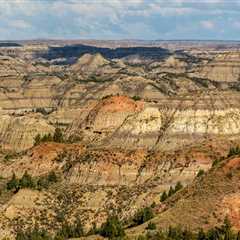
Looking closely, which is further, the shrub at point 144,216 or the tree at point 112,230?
the shrub at point 144,216

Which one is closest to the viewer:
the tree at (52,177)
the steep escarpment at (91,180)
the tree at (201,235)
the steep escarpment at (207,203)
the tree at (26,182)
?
the tree at (201,235)

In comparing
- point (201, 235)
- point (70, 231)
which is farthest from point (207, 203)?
point (70, 231)

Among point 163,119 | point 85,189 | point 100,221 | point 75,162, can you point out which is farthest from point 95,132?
point 100,221

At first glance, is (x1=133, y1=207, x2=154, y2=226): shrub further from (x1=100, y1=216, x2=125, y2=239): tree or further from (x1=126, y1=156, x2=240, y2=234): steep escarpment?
(x1=100, y1=216, x2=125, y2=239): tree

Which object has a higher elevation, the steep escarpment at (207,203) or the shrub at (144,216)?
the steep escarpment at (207,203)

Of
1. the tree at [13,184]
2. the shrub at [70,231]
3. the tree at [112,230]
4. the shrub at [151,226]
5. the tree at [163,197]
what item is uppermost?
the shrub at [151,226]

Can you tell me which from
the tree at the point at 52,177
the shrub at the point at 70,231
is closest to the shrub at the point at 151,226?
the shrub at the point at 70,231

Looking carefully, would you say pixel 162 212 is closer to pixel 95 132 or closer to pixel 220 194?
pixel 220 194

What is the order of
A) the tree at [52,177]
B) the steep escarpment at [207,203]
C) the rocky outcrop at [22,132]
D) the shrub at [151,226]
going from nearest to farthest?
the steep escarpment at [207,203], the shrub at [151,226], the tree at [52,177], the rocky outcrop at [22,132]

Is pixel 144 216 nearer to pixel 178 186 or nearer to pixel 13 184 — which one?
pixel 178 186

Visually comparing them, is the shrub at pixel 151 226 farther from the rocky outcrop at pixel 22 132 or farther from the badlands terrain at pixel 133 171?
the rocky outcrop at pixel 22 132

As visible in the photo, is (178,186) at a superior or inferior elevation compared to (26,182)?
superior
